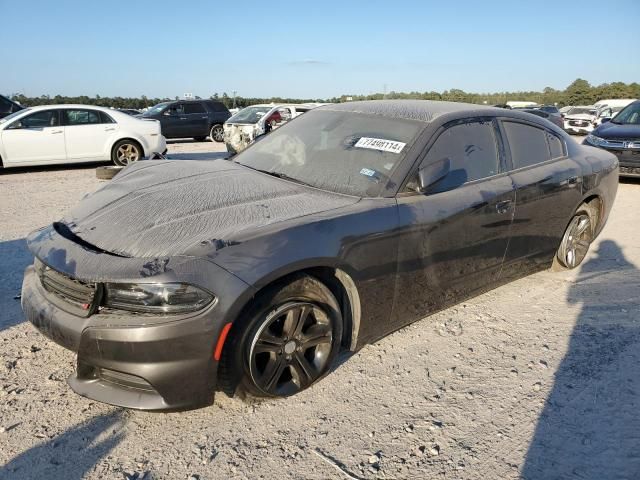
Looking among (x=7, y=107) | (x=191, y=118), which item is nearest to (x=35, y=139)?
(x=7, y=107)

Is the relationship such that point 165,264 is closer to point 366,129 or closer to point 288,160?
point 288,160

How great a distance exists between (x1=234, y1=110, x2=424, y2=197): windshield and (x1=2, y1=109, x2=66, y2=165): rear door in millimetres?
7679

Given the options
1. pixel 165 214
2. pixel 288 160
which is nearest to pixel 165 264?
pixel 165 214

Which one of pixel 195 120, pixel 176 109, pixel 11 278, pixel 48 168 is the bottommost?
pixel 11 278

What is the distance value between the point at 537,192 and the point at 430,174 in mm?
1346

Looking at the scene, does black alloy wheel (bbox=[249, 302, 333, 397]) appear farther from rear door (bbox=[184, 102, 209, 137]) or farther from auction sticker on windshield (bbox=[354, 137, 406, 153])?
rear door (bbox=[184, 102, 209, 137])

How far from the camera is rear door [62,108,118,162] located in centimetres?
1009

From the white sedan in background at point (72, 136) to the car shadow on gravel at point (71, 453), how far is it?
783 centimetres

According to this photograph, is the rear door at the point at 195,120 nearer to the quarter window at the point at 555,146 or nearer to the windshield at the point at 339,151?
the windshield at the point at 339,151

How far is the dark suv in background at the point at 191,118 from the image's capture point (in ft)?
57.1

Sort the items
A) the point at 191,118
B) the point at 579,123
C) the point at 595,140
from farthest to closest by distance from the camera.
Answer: the point at 579,123 → the point at 191,118 → the point at 595,140

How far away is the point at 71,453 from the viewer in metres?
2.21

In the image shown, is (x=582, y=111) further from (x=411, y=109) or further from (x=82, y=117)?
(x=411, y=109)

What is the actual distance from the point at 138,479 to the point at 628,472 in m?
2.15
